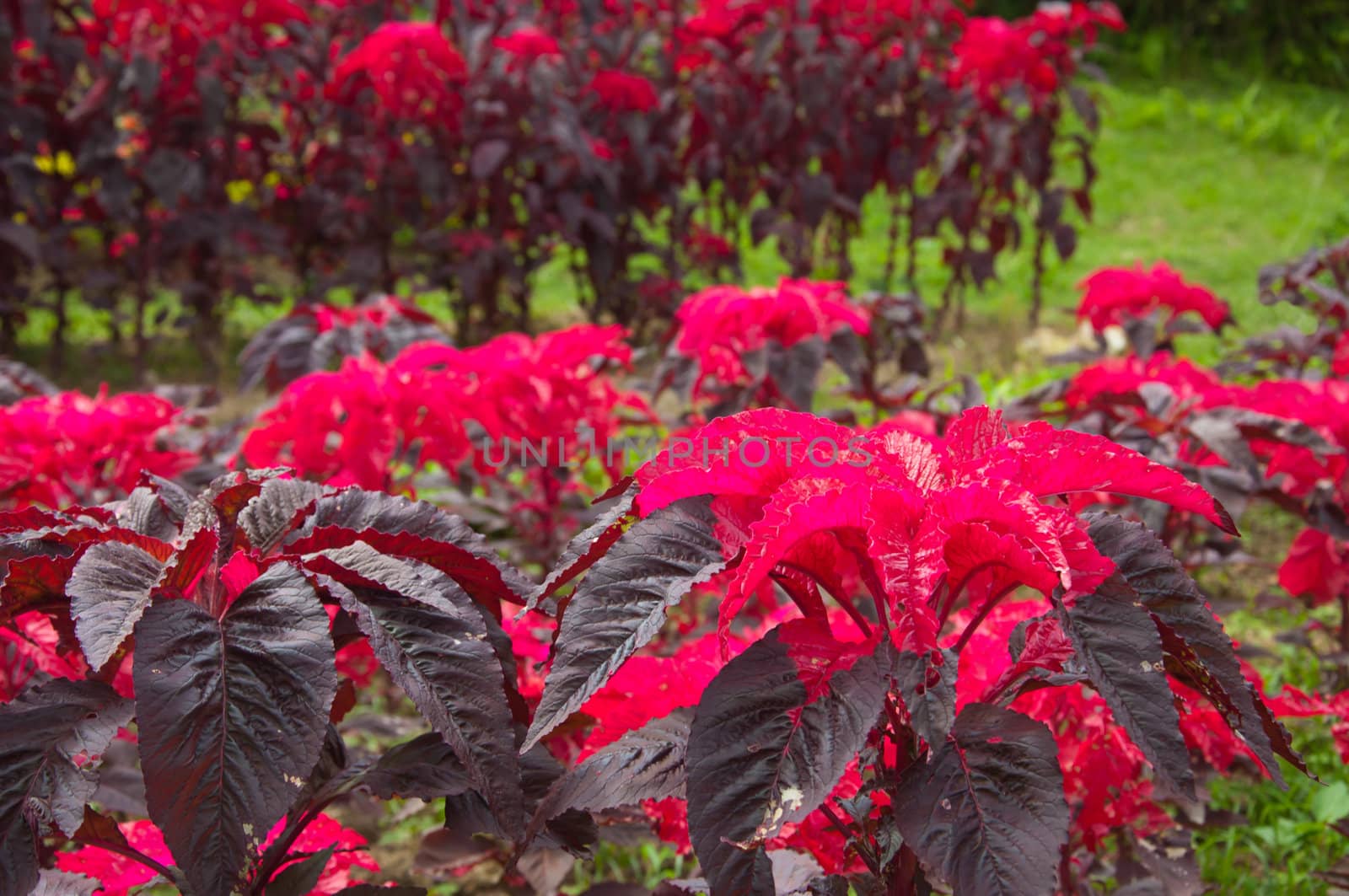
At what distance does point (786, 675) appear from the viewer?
83 cm

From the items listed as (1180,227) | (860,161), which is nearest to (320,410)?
(860,161)

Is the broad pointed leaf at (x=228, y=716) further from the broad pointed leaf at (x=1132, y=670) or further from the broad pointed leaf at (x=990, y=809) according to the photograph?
the broad pointed leaf at (x=1132, y=670)

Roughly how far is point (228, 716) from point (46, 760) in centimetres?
16

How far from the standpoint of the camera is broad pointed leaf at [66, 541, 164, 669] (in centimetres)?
76

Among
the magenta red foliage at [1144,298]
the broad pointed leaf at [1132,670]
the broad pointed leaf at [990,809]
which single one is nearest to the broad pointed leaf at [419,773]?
the broad pointed leaf at [990,809]

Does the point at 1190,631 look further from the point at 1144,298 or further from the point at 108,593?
the point at 1144,298

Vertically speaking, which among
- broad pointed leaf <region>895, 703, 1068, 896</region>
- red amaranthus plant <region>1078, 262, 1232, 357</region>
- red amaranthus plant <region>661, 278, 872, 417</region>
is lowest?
red amaranthus plant <region>1078, 262, 1232, 357</region>

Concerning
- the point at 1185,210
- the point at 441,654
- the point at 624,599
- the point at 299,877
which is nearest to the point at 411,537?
the point at 441,654

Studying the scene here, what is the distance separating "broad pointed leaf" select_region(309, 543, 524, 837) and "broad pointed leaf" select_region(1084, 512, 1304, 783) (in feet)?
1.58

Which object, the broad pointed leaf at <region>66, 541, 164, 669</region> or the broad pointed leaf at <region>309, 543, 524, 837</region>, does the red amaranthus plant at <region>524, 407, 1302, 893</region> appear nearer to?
Result: the broad pointed leaf at <region>309, 543, 524, 837</region>

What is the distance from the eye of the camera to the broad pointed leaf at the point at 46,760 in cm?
78

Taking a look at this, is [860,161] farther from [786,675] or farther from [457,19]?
[786,675]

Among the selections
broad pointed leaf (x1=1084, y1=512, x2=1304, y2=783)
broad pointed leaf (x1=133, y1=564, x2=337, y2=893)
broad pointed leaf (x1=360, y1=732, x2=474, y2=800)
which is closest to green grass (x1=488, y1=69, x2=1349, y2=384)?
broad pointed leaf (x1=1084, y1=512, x2=1304, y2=783)

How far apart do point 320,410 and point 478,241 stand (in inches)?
88.3
